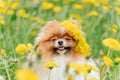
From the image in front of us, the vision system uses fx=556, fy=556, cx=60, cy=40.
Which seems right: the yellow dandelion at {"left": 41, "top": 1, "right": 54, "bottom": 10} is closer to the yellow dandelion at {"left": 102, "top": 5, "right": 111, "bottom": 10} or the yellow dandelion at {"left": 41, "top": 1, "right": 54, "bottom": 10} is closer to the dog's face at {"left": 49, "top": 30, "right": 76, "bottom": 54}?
the yellow dandelion at {"left": 102, "top": 5, "right": 111, "bottom": 10}

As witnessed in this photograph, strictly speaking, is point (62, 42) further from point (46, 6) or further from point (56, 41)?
point (46, 6)

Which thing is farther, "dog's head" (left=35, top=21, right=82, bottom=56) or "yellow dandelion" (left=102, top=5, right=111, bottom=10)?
"yellow dandelion" (left=102, top=5, right=111, bottom=10)

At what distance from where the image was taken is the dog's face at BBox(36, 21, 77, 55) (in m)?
5.73

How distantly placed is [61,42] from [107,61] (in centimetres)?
143

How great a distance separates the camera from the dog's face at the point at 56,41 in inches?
225

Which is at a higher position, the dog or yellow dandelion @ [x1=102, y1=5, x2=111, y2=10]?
the dog

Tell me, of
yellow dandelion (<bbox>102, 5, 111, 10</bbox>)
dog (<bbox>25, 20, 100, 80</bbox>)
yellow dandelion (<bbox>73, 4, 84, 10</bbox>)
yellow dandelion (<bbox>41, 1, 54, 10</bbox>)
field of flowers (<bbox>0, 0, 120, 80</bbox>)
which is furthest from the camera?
yellow dandelion (<bbox>73, 4, 84, 10</bbox>)

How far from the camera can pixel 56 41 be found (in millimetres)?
5734

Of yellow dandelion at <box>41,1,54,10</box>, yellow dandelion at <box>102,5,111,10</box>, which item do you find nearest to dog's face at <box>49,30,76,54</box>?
yellow dandelion at <box>102,5,111,10</box>

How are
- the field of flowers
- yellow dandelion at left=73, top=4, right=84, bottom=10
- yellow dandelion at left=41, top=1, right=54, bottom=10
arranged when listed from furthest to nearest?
1. yellow dandelion at left=73, top=4, right=84, bottom=10
2. yellow dandelion at left=41, top=1, right=54, bottom=10
3. the field of flowers

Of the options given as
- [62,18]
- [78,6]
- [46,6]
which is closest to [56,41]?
[62,18]

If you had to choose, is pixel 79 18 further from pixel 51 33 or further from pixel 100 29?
pixel 51 33

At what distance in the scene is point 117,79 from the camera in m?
4.77

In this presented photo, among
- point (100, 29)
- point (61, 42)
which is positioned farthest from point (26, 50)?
point (100, 29)
